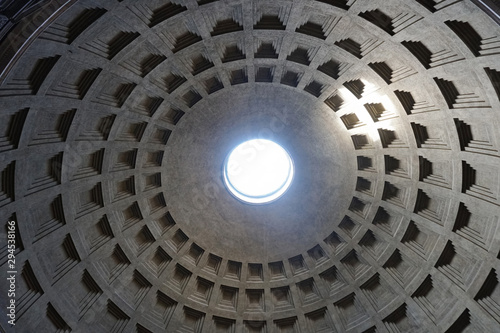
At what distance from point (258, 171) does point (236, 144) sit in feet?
21.0

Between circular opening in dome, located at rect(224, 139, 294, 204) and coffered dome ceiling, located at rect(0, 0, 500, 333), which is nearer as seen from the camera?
coffered dome ceiling, located at rect(0, 0, 500, 333)

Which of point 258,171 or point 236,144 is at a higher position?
point 236,144

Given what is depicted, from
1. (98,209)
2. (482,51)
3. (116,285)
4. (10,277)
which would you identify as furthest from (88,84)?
(482,51)

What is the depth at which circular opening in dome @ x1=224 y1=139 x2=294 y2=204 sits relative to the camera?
31.5 metres

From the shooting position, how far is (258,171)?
3578cm

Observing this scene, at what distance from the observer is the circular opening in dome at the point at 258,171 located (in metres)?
31.5

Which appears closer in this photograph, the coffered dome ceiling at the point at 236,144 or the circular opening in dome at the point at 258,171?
the coffered dome ceiling at the point at 236,144

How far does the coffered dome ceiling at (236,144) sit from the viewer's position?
20688 mm

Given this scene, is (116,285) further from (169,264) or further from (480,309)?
(480,309)

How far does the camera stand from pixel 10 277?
22.4 metres

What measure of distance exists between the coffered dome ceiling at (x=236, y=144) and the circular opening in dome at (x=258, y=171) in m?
1.01

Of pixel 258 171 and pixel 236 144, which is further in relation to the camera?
pixel 258 171

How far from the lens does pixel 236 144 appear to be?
98.2 ft

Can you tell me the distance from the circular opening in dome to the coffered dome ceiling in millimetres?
1005
